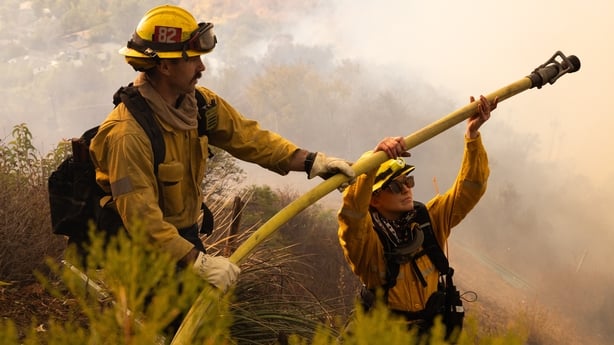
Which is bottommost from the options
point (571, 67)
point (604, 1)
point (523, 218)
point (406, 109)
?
point (523, 218)

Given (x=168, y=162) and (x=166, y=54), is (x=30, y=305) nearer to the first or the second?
(x=168, y=162)

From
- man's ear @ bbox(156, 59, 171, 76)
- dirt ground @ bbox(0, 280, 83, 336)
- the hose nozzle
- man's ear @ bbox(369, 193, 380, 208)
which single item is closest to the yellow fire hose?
the hose nozzle

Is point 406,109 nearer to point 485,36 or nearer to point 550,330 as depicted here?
point 485,36

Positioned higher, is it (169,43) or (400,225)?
(169,43)

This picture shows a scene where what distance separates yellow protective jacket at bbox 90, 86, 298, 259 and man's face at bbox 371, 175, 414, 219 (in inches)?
23.8

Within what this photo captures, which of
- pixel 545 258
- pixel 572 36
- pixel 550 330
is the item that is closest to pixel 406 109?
pixel 572 36

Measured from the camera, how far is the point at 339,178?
10.1 feet

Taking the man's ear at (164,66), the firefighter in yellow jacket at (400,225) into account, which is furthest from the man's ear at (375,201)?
the man's ear at (164,66)

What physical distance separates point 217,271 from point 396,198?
137cm

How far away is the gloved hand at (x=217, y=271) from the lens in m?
2.59

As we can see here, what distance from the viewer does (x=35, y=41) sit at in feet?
215

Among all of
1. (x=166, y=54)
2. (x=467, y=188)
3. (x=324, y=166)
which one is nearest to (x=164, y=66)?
(x=166, y=54)

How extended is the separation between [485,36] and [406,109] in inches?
354

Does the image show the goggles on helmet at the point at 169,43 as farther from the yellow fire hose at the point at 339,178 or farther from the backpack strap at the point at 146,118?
the yellow fire hose at the point at 339,178
